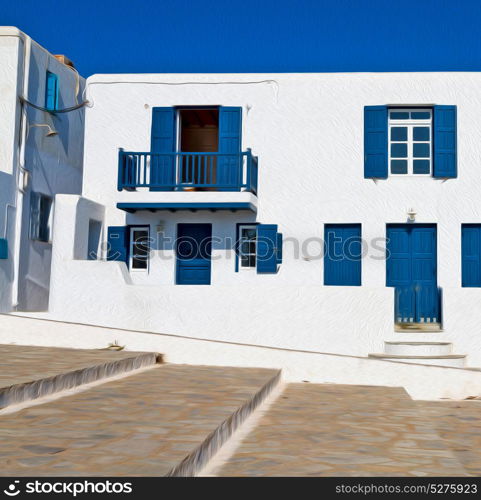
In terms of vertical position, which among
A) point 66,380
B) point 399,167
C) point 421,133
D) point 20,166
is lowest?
point 66,380

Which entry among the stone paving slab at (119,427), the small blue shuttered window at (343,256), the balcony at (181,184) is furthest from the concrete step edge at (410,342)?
the stone paving slab at (119,427)

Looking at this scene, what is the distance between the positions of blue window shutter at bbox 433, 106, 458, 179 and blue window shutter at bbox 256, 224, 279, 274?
379 cm

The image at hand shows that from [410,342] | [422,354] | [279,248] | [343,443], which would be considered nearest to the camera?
[343,443]

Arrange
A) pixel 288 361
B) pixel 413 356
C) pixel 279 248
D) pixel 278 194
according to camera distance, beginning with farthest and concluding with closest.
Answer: pixel 278 194
pixel 279 248
pixel 413 356
pixel 288 361

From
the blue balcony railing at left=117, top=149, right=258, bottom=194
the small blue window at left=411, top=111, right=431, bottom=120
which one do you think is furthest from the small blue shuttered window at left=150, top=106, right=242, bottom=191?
the small blue window at left=411, top=111, right=431, bottom=120

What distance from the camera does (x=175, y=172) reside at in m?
14.9

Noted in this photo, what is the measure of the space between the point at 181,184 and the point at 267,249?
2.37m

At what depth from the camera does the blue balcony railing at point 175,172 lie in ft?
47.2

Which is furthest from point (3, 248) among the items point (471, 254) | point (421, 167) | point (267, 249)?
point (471, 254)

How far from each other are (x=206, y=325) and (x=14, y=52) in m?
→ 7.65

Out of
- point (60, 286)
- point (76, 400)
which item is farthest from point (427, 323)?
point (76, 400)

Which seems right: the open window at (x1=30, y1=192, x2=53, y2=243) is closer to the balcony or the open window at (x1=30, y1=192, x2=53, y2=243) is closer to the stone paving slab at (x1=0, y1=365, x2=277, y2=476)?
the balcony

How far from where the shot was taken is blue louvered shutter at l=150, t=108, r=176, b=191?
1480cm

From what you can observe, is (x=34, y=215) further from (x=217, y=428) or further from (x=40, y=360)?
(x=217, y=428)
